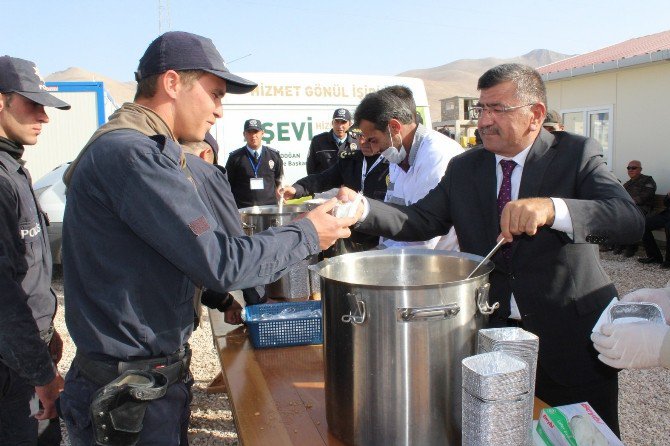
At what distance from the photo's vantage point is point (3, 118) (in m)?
2.56

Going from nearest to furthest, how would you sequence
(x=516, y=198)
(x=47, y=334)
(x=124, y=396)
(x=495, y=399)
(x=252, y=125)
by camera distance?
(x=495, y=399), (x=124, y=396), (x=516, y=198), (x=47, y=334), (x=252, y=125)

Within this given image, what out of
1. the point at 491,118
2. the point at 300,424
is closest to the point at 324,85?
the point at 491,118

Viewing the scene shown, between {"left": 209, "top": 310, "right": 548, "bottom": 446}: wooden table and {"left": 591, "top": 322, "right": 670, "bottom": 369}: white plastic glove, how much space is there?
0.33m

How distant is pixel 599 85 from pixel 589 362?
10.5 metres

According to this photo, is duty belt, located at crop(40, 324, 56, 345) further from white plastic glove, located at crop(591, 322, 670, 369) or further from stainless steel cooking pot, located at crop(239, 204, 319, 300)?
white plastic glove, located at crop(591, 322, 670, 369)

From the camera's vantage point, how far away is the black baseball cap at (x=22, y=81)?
8.39 ft

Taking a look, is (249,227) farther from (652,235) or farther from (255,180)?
(652,235)

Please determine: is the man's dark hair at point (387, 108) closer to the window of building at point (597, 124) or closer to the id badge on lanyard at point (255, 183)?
the id badge on lanyard at point (255, 183)

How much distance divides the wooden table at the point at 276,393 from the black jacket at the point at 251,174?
15.9ft

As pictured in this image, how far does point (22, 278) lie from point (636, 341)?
2.37 m

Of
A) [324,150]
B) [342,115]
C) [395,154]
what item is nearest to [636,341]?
[395,154]

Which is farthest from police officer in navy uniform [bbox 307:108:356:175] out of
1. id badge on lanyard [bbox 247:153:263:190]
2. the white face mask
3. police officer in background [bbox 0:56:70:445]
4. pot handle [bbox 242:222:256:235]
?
police officer in background [bbox 0:56:70:445]

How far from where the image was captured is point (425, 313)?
1276mm

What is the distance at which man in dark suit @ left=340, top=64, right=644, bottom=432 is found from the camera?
6.32 feet
